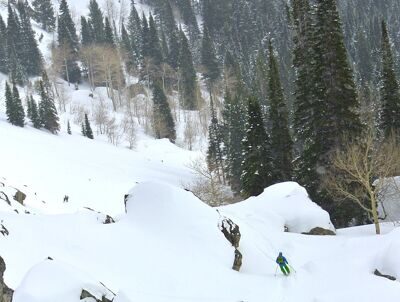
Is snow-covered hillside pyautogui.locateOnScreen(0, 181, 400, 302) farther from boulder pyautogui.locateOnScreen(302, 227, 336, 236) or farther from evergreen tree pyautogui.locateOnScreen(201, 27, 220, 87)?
evergreen tree pyautogui.locateOnScreen(201, 27, 220, 87)

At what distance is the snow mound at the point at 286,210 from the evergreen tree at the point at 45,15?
347ft

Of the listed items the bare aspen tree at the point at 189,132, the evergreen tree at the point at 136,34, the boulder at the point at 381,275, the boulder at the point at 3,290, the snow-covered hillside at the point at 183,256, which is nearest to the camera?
the boulder at the point at 3,290

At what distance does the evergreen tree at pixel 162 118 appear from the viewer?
3281 inches

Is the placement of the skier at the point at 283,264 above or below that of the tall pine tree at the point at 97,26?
below

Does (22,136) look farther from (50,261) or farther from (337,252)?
(50,261)

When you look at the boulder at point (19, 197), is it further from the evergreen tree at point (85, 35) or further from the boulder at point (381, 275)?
the evergreen tree at point (85, 35)

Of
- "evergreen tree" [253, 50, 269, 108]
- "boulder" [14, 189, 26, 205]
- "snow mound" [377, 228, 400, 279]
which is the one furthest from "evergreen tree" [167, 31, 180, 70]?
"snow mound" [377, 228, 400, 279]

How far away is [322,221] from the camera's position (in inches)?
1082

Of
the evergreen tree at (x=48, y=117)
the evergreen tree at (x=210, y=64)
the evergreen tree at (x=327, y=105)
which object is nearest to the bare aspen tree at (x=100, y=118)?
the evergreen tree at (x=48, y=117)

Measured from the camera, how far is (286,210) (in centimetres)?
2930

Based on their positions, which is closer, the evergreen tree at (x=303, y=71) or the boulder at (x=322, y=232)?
the boulder at (x=322, y=232)

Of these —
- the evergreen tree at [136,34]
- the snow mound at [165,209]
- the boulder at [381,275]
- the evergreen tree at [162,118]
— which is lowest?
the evergreen tree at [162,118]

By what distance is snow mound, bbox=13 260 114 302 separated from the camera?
9898 mm

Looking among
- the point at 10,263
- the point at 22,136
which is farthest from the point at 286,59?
the point at 10,263
